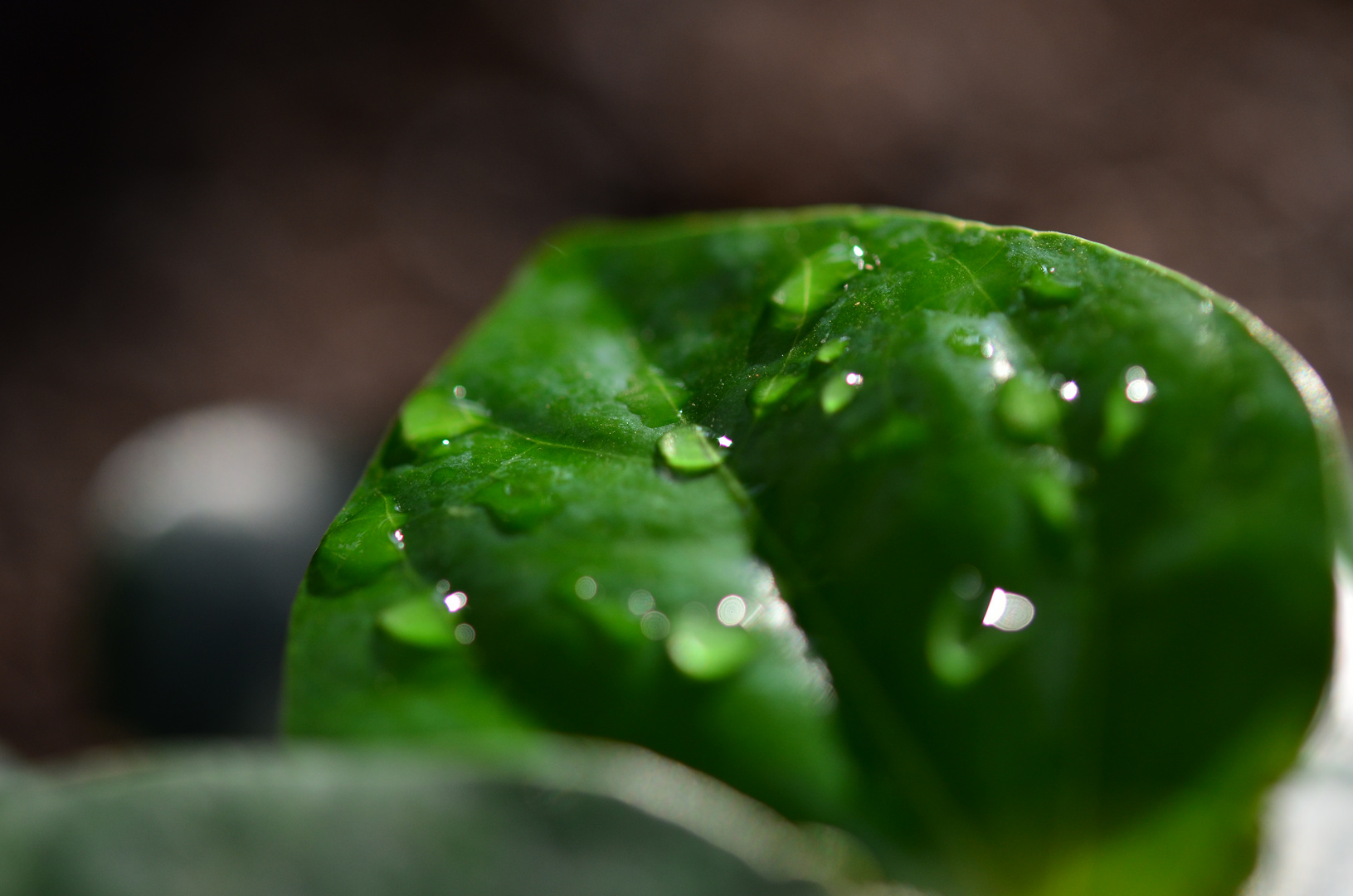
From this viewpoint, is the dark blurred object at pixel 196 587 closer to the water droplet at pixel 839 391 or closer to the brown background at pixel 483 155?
the brown background at pixel 483 155

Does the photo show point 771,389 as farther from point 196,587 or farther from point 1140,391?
point 196,587

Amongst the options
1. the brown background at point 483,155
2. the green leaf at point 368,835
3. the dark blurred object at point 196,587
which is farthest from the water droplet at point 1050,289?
the brown background at point 483,155

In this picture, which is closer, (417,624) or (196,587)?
(417,624)

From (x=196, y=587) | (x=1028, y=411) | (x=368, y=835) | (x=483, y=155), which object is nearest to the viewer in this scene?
(x=368, y=835)

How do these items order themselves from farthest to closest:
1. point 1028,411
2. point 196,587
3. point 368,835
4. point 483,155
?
point 483,155, point 196,587, point 1028,411, point 368,835

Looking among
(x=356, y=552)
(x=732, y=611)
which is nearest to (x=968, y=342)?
(x=732, y=611)

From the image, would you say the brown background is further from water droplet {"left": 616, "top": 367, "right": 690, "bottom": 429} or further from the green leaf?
the green leaf

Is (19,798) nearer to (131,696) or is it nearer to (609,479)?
(609,479)
